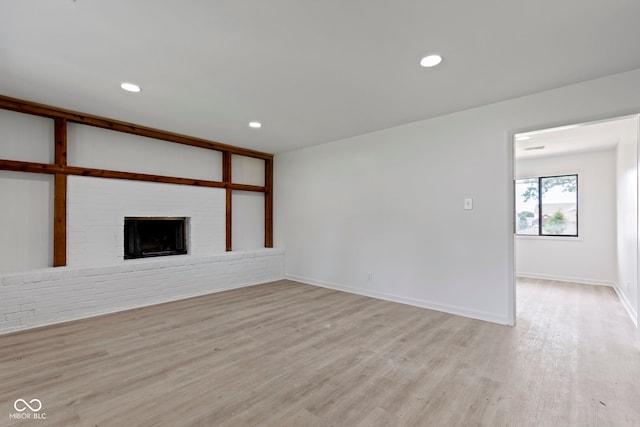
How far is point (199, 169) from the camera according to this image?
4953mm

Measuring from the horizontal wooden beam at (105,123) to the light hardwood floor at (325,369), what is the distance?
240 centimetres

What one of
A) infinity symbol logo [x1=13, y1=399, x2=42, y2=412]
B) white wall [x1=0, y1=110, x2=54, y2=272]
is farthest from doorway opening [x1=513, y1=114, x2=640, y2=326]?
white wall [x1=0, y1=110, x2=54, y2=272]

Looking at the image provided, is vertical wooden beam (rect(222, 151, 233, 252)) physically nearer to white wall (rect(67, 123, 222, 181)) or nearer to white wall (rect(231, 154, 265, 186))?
white wall (rect(67, 123, 222, 181))

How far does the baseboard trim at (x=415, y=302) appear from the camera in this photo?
11.0 ft

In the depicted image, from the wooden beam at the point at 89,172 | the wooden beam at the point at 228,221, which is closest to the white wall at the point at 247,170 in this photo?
the wooden beam at the point at 228,221

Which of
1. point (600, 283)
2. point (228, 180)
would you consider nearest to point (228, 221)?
point (228, 180)

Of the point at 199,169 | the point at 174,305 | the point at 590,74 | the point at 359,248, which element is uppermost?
the point at 590,74

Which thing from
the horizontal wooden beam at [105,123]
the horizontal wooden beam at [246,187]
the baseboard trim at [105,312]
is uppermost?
the horizontal wooden beam at [105,123]

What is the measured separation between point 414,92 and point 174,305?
395cm

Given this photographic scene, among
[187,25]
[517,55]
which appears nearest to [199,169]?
[187,25]

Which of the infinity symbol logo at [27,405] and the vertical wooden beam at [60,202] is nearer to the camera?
the infinity symbol logo at [27,405]

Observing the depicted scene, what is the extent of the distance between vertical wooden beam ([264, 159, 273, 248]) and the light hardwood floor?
7.66 feet

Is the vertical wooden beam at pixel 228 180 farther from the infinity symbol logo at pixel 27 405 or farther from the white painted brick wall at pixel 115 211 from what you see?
the infinity symbol logo at pixel 27 405

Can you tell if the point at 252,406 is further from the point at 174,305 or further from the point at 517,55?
the point at 517,55
